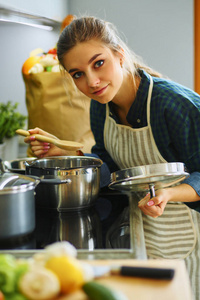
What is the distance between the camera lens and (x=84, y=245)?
0.73 meters

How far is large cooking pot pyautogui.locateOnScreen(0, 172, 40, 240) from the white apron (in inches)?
11.0

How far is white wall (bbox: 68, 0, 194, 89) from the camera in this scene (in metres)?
2.82

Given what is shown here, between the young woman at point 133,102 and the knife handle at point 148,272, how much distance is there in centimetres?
40

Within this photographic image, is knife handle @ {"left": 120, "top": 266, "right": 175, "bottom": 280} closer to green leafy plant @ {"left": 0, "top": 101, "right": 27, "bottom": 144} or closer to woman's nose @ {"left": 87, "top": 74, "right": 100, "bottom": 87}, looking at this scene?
woman's nose @ {"left": 87, "top": 74, "right": 100, "bottom": 87}

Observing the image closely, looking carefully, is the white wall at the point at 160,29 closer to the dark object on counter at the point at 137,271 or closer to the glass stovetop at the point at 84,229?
the glass stovetop at the point at 84,229

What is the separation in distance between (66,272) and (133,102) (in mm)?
795

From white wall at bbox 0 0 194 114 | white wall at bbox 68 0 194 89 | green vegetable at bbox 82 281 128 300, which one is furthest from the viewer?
white wall at bbox 68 0 194 89

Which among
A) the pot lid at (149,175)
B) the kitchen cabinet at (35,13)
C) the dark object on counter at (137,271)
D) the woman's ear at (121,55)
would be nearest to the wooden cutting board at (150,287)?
the dark object on counter at (137,271)

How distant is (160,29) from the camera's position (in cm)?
291

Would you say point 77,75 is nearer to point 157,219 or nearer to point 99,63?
point 99,63

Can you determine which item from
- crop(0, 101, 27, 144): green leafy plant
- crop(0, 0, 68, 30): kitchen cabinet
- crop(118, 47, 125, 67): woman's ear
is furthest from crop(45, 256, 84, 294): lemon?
crop(0, 0, 68, 30): kitchen cabinet

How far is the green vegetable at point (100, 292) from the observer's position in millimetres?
443

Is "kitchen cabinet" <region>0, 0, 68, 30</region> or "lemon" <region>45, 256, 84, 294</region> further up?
"kitchen cabinet" <region>0, 0, 68, 30</region>

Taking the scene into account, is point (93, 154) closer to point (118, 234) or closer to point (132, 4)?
point (118, 234)
